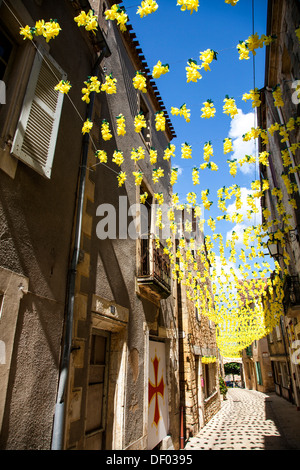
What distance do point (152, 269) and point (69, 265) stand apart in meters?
2.62

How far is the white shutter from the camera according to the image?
9.52ft

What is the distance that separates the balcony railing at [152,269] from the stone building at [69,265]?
0.03 meters

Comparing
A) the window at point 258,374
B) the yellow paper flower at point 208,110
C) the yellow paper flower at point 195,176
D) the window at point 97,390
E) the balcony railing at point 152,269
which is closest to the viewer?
the yellow paper flower at point 208,110

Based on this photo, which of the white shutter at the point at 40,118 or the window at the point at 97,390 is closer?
the white shutter at the point at 40,118

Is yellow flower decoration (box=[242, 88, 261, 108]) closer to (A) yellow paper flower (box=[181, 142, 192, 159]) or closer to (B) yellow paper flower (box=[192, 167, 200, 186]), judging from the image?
(A) yellow paper flower (box=[181, 142, 192, 159])

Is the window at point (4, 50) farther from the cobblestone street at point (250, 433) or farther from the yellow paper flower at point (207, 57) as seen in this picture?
the cobblestone street at point (250, 433)

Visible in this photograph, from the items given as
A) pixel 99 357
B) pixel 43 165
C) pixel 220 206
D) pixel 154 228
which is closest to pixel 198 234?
pixel 154 228

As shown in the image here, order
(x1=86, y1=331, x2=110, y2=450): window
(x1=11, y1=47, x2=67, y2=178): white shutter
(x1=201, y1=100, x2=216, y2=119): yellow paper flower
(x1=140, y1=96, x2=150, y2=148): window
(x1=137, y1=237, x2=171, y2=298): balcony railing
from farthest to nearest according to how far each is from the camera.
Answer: (x1=140, y1=96, x2=150, y2=148): window < (x1=137, y1=237, x2=171, y2=298): balcony railing < (x1=86, y1=331, x2=110, y2=450): window < (x1=201, y1=100, x2=216, y2=119): yellow paper flower < (x1=11, y1=47, x2=67, y2=178): white shutter

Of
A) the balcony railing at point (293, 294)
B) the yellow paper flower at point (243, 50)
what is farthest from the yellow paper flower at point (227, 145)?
the balcony railing at point (293, 294)

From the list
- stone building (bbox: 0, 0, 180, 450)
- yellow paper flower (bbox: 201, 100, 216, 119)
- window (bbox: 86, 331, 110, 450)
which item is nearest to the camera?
stone building (bbox: 0, 0, 180, 450)

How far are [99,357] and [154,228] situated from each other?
146 inches

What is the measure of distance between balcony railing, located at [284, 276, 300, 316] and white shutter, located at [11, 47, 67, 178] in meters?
8.47

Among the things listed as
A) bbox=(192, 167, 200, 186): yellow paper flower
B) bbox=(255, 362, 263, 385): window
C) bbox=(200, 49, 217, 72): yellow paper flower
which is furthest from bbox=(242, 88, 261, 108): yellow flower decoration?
bbox=(255, 362, 263, 385): window

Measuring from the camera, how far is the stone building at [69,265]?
2586mm
